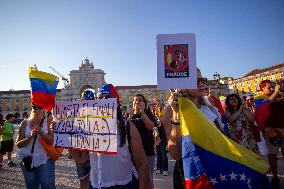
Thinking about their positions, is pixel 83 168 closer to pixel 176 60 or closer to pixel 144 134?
pixel 144 134

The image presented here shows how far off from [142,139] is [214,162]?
2.96m

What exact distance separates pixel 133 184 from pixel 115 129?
1.91 ft

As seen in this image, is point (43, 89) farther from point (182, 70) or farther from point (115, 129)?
point (182, 70)

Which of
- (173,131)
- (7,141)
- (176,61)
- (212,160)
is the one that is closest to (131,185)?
(173,131)

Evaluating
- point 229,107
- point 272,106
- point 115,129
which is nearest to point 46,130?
point 115,129

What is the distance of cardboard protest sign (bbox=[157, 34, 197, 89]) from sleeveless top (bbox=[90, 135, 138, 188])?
0.80 metres

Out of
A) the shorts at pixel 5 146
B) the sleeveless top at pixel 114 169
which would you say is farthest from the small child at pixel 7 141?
the sleeveless top at pixel 114 169

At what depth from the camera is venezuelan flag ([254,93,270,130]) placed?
18.9 ft

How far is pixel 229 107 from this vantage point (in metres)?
5.50

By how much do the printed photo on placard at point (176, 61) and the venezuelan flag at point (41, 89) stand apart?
8.40 ft

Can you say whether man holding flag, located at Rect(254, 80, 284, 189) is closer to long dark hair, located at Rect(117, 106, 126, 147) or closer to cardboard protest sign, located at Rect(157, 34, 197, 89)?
cardboard protest sign, located at Rect(157, 34, 197, 89)

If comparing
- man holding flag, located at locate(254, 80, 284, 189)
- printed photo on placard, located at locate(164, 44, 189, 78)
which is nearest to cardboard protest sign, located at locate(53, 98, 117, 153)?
printed photo on placard, located at locate(164, 44, 189, 78)

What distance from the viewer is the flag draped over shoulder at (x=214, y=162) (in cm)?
239

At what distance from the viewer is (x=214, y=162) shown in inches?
97.7
